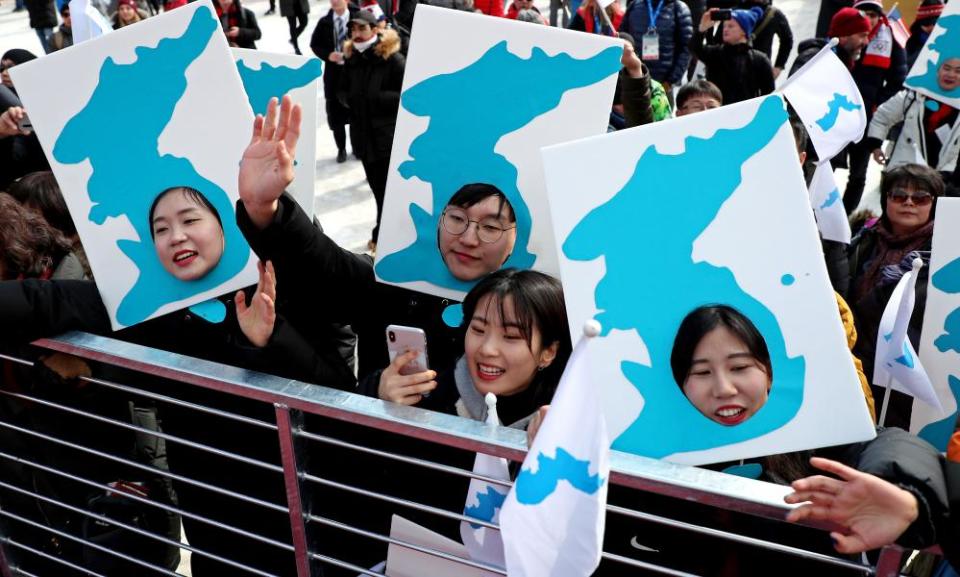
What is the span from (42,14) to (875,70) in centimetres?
1081

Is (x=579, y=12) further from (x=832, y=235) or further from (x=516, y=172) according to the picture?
(x=516, y=172)

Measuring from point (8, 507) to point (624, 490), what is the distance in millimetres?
1935

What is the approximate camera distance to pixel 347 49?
677 cm

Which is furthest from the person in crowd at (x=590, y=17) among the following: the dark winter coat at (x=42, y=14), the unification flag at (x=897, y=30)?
the dark winter coat at (x=42, y=14)

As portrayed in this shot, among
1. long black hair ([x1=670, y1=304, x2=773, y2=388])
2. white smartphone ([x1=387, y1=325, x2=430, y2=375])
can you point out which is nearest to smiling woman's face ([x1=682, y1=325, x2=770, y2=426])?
long black hair ([x1=670, y1=304, x2=773, y2=388])

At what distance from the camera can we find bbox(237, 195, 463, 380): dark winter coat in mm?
2551

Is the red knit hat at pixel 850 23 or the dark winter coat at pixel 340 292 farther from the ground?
the red knit hat at pixel 850 23

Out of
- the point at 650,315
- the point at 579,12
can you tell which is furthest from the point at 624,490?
the point at 579,12

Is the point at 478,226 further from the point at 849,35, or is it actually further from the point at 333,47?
the point at 333,47

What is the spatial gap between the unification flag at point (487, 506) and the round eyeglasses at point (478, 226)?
707 millimetres

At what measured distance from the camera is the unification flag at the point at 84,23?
3990 mm

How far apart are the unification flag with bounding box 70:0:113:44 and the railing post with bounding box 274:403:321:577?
2669 millimetres

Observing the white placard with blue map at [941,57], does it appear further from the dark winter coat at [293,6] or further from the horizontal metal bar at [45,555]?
the dark winter coat at [293,6]

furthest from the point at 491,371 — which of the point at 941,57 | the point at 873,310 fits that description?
the point at 941,57
